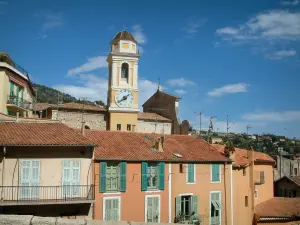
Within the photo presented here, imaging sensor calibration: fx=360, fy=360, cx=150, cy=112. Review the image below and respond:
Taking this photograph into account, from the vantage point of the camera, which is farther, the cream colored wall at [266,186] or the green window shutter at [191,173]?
the cream colored wall at [266,186]

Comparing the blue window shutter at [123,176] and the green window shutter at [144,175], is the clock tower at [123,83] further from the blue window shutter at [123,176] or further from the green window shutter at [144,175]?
the blue window shutter at [123,176]

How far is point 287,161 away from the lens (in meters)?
48.6

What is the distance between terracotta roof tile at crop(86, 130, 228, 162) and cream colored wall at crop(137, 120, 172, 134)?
38.6 feet

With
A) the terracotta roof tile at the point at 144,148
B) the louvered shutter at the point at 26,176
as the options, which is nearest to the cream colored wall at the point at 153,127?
the terracotta roof tile at the point at 144,148

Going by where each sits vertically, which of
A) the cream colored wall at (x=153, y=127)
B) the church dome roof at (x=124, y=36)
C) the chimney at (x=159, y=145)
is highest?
the church dome roof at (x=124, y=36)

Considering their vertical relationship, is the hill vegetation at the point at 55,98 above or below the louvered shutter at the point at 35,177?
above

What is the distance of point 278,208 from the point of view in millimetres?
32219

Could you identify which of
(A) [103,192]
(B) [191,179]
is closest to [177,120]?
(B) [191,179]

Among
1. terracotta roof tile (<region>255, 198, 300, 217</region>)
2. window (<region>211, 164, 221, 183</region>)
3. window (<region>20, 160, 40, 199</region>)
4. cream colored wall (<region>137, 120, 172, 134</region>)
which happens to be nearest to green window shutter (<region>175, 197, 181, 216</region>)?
window (<region>211, 164, 221, 183</region>)

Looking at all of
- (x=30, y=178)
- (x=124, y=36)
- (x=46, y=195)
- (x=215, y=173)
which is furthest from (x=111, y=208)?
(x=124, y=36)

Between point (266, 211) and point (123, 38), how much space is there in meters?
23.8

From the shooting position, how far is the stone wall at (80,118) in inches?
1515

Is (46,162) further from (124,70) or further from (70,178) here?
(124,70)

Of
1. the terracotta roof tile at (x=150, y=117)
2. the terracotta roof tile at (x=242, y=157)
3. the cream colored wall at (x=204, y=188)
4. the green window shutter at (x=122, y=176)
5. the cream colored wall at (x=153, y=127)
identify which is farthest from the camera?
the terracotta roof tile at (x=150, y=117)
